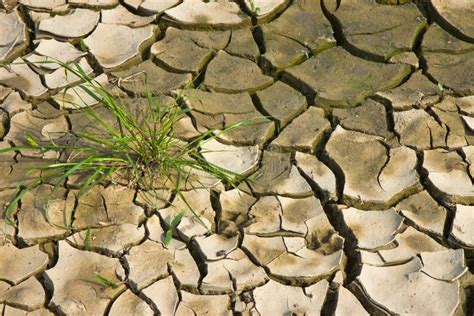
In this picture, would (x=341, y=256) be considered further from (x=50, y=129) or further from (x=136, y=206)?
(x=50, y=129)

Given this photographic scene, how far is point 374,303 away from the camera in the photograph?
2.60 meters

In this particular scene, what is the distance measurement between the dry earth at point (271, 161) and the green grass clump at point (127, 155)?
0.15ft

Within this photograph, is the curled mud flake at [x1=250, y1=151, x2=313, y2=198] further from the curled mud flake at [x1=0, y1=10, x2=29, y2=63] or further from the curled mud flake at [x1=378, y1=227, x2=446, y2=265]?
the curled mud flake at [x1=0, y1=10, x2=29, y2=63]

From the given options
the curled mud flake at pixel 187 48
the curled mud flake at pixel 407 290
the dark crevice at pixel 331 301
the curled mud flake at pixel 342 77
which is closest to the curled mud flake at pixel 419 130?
the curled mud flake at pixel 342 77

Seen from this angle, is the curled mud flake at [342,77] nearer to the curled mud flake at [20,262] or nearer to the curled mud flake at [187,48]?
the curled mud flake at [187,48]

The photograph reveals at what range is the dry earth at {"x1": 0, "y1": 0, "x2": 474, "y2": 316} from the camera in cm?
265

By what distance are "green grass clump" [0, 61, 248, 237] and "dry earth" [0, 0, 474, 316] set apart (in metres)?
0.05

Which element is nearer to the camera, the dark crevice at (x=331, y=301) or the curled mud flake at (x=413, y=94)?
the dark crevice at (x=331, y=301)

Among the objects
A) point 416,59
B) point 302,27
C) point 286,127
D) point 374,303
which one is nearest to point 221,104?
point 286,127

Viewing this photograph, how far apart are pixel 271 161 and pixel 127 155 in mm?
503

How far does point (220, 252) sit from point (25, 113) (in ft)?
3.15

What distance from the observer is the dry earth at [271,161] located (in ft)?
8.70

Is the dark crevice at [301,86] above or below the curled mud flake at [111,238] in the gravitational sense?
above

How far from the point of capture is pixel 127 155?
2.81 metres
